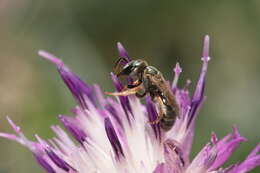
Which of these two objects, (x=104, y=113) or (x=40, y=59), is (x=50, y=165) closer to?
(x=104, y=113)

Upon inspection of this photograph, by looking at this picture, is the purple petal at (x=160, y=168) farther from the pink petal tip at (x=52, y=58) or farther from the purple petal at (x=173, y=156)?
the pink petal tip at (x=52, y=58)

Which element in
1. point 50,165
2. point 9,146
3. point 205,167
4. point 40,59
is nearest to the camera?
point 205,167

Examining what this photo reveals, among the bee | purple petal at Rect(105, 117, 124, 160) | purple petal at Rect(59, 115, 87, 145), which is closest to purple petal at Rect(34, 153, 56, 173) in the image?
purple petal at Rect(59, 115, 87, 145)

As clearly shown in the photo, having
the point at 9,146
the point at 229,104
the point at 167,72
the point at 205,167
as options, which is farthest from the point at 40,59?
the point at 205,167

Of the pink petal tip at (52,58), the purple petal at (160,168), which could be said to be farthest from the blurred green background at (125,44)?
the purple petal at (160,168)

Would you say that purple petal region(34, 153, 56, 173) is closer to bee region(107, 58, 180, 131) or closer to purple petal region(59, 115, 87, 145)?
purple petal region(59, 115, 87, 145)
